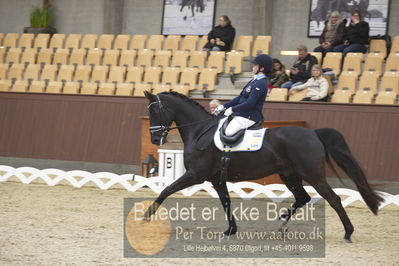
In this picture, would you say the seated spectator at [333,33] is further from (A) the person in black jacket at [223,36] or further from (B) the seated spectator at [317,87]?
(B) the seated spectator at [317,87]

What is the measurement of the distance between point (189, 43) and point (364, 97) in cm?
565

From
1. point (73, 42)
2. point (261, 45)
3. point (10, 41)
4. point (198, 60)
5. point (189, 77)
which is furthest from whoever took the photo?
point (10, 41)

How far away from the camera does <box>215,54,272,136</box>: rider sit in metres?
7.16

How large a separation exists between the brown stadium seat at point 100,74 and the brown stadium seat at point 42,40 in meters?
2.83

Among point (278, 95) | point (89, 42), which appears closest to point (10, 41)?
point (89, 42)

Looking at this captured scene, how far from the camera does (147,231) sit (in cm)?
716

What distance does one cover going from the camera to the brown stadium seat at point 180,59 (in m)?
15.3

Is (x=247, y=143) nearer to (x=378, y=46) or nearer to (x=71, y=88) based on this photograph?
(x=378, y=46)

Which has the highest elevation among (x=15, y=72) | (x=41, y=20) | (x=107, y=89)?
(x=41, y=20)

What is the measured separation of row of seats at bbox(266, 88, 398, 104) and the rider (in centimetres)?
523

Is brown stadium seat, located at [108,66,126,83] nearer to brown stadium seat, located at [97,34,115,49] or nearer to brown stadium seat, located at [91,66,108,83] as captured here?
brown stadium seat, located at [91,66,108,83]

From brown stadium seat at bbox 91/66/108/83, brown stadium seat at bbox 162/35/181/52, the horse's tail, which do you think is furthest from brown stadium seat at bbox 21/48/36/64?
the horse's tail

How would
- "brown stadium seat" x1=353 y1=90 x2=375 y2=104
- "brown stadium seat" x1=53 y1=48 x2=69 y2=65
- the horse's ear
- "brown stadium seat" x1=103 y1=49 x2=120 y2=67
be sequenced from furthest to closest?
"brown stadium seat" x1=53 y1=48 x2=69 y2=65
"brown stadium seat" x1=103 y1=49 x2=120 y2=67
"brown stadium seat" x1=353 y1=90 x2=375 y2=104
the horse's ear

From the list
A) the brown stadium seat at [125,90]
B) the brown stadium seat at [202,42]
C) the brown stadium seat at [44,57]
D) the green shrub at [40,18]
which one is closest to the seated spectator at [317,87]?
the brown stadium seat at [125,90]
